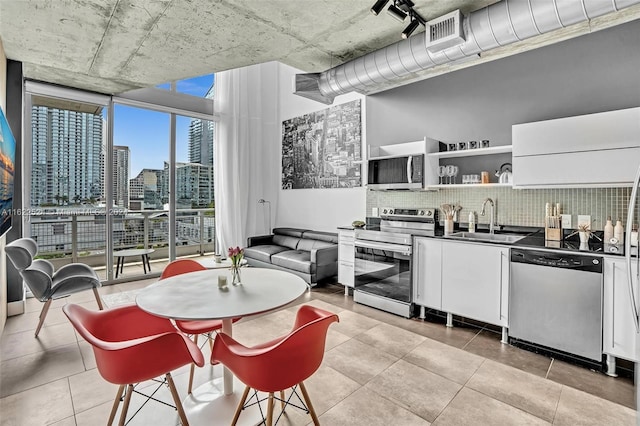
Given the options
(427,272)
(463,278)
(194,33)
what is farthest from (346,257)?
(194,33)

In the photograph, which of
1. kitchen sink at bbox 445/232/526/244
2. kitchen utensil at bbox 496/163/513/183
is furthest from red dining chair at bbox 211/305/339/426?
kitchen utensil at bbox 496/163/513/183

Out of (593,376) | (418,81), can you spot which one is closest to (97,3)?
(418,81)

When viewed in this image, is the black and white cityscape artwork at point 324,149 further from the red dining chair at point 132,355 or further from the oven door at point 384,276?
the red dining chair at point 132,355

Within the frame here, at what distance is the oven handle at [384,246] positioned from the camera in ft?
11.9

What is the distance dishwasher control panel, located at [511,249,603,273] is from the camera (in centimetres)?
247

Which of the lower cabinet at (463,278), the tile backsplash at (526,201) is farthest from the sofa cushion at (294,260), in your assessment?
the lower cabinet at (463,278)

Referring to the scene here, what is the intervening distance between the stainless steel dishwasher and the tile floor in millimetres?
196

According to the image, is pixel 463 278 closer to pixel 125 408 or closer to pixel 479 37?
pixel 479 37

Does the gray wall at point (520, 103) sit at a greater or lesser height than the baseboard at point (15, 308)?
greater

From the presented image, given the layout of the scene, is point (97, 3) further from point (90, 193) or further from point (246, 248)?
point (246, 248)

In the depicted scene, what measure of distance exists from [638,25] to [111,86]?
602 centimetres

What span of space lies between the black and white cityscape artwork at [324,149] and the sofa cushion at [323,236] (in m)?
0.85

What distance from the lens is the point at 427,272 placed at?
3535 mm

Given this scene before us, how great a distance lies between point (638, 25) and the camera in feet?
9.06
